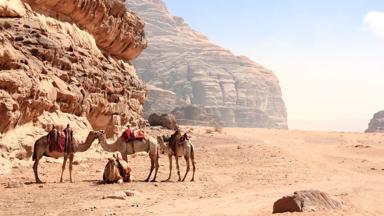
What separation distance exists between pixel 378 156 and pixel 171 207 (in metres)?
23.3

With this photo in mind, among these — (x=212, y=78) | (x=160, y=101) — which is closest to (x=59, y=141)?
(x=160, y=101)

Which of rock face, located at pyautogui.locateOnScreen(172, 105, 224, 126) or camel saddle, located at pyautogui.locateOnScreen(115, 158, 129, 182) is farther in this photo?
rock face, located at pyautogui.locateOnScreen(172, 105, 224, 126)

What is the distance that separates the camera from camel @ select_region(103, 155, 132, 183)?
14.8 metres

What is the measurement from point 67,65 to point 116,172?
350 inches

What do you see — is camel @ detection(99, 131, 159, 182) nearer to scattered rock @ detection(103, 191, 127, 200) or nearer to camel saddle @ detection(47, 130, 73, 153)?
camel saddle @ detection(47, 130, 73, 153)

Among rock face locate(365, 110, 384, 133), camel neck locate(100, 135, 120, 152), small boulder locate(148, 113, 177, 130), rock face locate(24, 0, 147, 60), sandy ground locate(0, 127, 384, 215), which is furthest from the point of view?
rock face locate(365, 110, 384, 133)

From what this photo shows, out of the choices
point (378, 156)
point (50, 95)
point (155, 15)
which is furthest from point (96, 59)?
point (155, 15)

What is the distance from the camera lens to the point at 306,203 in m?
9.73

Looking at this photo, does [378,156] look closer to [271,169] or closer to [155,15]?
[271,169]

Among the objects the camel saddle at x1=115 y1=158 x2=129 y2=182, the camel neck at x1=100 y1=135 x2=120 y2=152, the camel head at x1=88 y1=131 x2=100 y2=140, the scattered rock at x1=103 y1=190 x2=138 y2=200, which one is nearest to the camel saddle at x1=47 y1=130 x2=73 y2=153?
the camel head at x1=88 y1=131 x2=100 y2=140

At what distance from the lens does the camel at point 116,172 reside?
14.8 meters

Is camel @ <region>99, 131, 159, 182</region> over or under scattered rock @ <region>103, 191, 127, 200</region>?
over

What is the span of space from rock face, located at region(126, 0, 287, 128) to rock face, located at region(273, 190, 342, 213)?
5056 inches

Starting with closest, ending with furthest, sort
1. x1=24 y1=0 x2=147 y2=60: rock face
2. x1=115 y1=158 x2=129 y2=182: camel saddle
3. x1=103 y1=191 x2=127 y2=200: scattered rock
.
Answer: x1=103 y1=191 x2=127 y2=200: scattered rock, x1=115 y1=158 x2=129 y2=182: camel saddle, x1=24 y1=0 x2=147 y2=60: rock face
